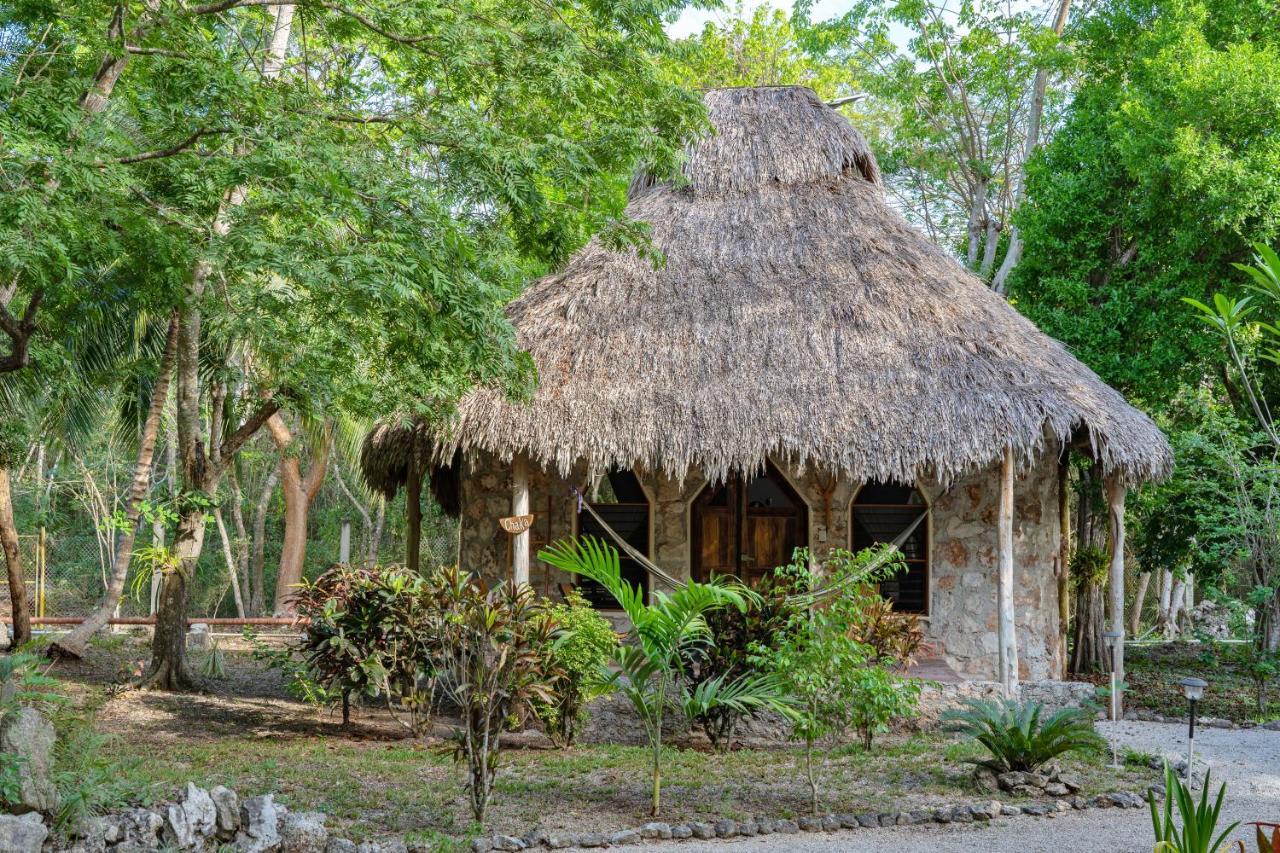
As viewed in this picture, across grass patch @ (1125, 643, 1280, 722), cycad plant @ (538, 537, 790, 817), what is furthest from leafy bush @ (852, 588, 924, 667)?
grass patch @ (1125, 643, 1280, 722)

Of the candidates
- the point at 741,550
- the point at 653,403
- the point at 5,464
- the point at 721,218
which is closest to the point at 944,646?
the point at 741,550

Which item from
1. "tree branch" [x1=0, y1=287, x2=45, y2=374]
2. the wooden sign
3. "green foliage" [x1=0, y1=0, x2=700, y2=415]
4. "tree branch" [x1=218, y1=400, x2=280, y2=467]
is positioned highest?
"green foliage" [x1=0, y1=0, x2=700, y2=415]

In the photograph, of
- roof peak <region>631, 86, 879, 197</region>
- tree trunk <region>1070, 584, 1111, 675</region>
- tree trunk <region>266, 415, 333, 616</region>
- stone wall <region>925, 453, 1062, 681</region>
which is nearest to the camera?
stone wall <region>925, 453, 1062, 681</region>

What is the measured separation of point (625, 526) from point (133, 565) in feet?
51.2

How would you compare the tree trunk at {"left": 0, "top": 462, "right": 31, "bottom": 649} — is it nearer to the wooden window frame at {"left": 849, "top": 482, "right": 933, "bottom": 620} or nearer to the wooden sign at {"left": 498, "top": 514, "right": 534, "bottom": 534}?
the wooden sign at {"left": 498, "top": 514, "right": 534, "bottom": 534}

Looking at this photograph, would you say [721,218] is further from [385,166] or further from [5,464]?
[5,464]

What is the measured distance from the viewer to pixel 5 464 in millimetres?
11141

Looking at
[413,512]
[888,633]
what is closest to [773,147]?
[413,512]

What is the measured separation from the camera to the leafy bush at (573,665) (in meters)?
7.73

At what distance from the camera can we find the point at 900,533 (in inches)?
414

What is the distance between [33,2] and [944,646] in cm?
842

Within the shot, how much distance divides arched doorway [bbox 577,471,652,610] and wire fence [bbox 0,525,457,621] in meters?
12.5

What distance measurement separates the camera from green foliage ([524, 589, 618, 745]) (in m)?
7.73

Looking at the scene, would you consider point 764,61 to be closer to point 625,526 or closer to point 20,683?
→ point 625,526
